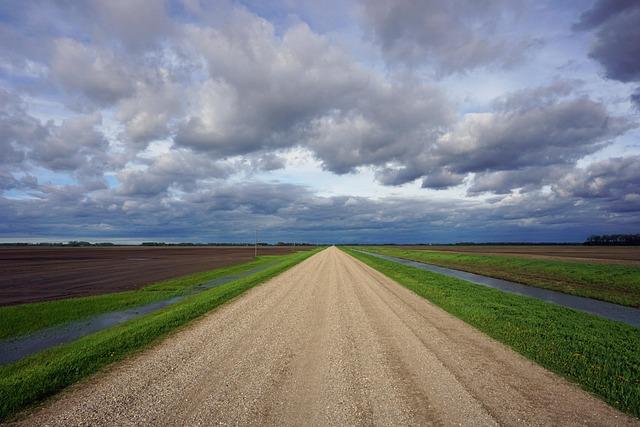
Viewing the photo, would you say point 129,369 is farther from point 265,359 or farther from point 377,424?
point 377,424

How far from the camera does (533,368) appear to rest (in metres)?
8.39

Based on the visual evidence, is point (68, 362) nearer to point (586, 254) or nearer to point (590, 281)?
point (590, 281)

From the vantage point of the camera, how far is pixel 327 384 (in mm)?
7195

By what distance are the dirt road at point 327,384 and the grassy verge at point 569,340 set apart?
1.81 feet

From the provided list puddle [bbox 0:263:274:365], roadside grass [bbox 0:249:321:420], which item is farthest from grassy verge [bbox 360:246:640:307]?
puddle [bbox 0:263:274:365]

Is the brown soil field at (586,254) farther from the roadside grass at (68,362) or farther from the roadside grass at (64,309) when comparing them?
the roadside grass at (68,362)

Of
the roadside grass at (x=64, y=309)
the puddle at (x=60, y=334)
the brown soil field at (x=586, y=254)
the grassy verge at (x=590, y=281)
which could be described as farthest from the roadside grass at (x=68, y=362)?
the brown soil field at (x=586, y=254)

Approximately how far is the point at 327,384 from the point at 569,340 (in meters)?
8.48

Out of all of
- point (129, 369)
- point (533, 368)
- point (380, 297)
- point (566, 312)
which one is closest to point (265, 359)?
point (129, 369)

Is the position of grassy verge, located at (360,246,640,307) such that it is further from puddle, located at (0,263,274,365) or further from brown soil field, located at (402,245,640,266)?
puddle, located at (0,263,274,365)

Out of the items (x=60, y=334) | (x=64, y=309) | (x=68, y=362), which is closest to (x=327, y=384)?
(x=68, y=362)

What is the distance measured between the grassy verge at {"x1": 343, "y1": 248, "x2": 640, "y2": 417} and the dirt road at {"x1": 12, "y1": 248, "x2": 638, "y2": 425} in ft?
1.81

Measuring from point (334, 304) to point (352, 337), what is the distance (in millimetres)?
5968

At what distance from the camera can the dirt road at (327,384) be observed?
231 inches
